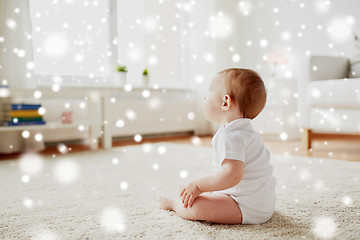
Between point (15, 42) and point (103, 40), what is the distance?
101 cm

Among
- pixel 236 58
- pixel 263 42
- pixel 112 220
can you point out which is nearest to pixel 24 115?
pixel 112 220

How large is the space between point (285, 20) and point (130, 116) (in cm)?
183

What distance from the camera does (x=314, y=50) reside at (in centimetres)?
310

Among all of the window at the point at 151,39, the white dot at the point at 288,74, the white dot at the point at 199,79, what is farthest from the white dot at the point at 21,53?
the white dot at the point at 288,74

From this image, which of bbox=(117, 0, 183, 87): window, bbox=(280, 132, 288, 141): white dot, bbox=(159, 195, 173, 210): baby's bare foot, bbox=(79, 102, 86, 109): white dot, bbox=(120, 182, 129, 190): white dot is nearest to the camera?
bbox=(159, 195, 173, 210): baby's bare foot

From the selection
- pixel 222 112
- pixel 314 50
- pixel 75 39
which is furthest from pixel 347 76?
pixel 75 39

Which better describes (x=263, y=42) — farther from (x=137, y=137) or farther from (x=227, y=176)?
(x=227, y=176)

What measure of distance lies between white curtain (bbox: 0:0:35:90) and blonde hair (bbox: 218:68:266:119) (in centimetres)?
189

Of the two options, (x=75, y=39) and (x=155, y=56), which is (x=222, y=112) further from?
(x=155, y=56)

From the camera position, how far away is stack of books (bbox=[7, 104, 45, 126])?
6.52ft

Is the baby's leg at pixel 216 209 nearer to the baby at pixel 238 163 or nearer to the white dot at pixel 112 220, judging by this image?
the baby at pixel 238 163

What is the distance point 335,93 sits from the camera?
1.83 metres

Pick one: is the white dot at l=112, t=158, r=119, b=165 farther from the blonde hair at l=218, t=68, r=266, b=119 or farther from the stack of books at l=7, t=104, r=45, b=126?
the blonde hair at l=218, t=68, r=266, b=119

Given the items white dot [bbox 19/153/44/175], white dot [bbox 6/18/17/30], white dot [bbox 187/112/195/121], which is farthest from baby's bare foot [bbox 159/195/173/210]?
white dot [bbox 187/112/195/121]
